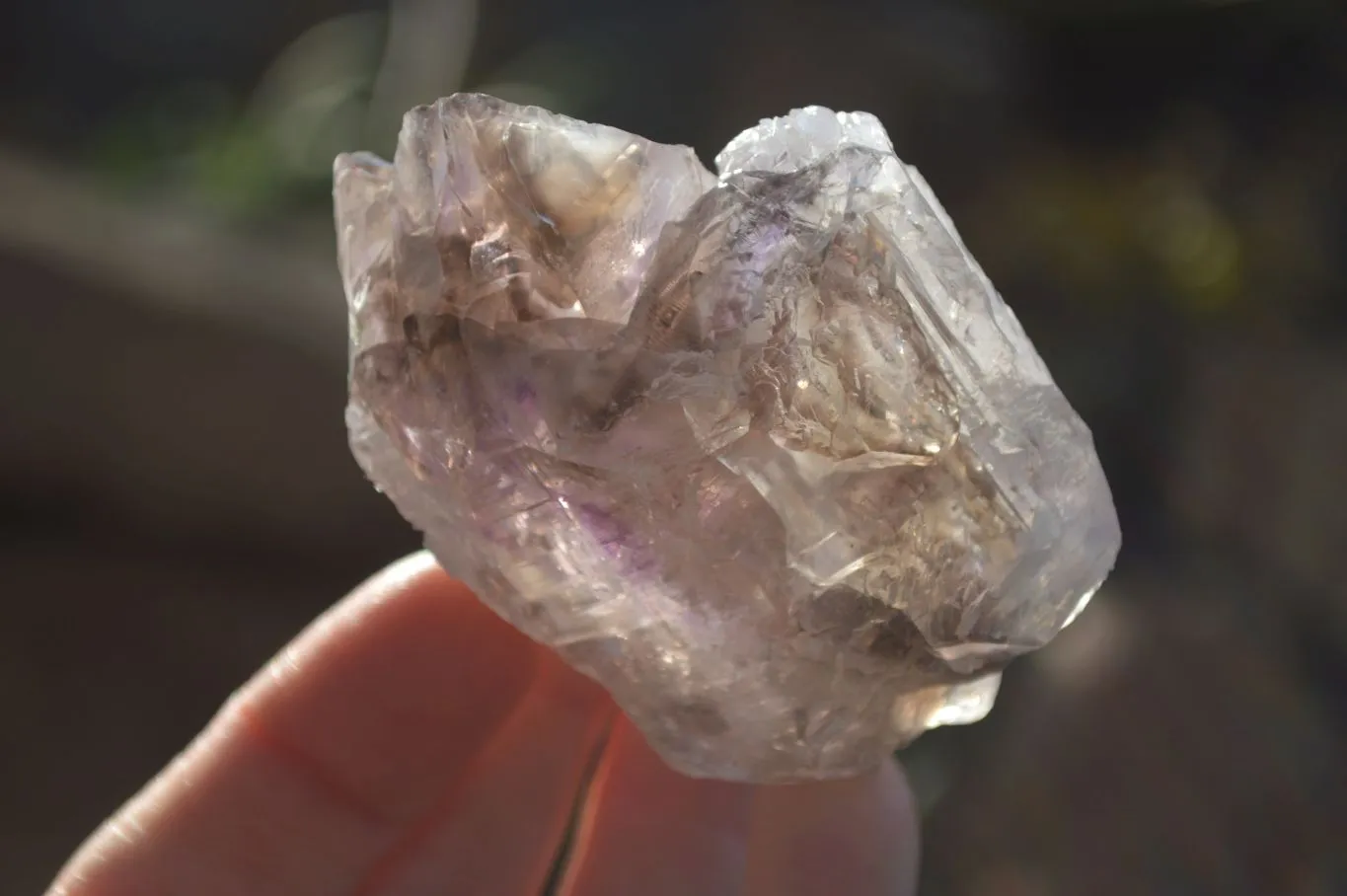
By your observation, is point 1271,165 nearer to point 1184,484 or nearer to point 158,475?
point 1184,484

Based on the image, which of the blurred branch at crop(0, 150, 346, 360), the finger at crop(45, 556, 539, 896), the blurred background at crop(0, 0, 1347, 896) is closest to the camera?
the finger at crop(45, 556, 539, 896)

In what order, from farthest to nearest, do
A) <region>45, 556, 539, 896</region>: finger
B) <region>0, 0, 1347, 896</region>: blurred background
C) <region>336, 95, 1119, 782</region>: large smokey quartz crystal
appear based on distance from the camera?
<region>0, 0, 1347, 896</region>: blurred background < <region>45, 556, 539, 896</region>: finger < <region>336, 95, 1119, 782</region>: large smokey quartz crystal

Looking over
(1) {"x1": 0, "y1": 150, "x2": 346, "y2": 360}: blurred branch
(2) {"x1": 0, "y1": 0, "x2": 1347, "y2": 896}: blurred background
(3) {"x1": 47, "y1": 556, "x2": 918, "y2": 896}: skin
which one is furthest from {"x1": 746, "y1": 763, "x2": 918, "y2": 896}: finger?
(1) {"x1": 0, "y1": 150, "x2": 346, "y2": 360}: blurred branch

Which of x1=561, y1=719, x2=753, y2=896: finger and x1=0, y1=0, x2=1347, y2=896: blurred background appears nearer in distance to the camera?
x1=561, y1=719, x2=753, y2=896: finger

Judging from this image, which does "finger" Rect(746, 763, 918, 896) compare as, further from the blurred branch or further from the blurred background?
the blurred branch

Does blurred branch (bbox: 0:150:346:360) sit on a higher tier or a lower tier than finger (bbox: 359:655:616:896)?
higher

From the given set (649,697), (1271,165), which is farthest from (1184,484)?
(649,697)

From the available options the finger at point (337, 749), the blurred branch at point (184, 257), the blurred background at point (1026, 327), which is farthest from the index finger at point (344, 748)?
the blurred branch at point (184, 257)

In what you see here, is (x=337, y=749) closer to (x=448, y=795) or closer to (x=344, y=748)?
(x=344, y=748)
